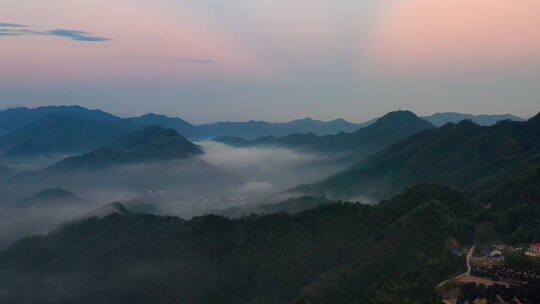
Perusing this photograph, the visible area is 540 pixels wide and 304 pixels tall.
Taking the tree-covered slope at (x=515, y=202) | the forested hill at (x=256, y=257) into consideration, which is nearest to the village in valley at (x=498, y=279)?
the forested hill at (x=256, y=257)

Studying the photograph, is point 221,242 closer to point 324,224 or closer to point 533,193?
point 324,224

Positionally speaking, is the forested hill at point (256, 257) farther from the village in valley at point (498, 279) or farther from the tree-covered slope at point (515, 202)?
the tree-covered slope at point (515, 202)

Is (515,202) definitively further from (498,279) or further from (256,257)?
(256,257)

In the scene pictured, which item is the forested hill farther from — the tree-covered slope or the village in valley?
the tree-covered slope

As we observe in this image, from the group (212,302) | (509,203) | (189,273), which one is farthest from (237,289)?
(509,203)

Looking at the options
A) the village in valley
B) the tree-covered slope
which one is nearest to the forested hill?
the village in valley

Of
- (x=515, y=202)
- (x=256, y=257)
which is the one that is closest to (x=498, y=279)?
(x=515, y=202)
